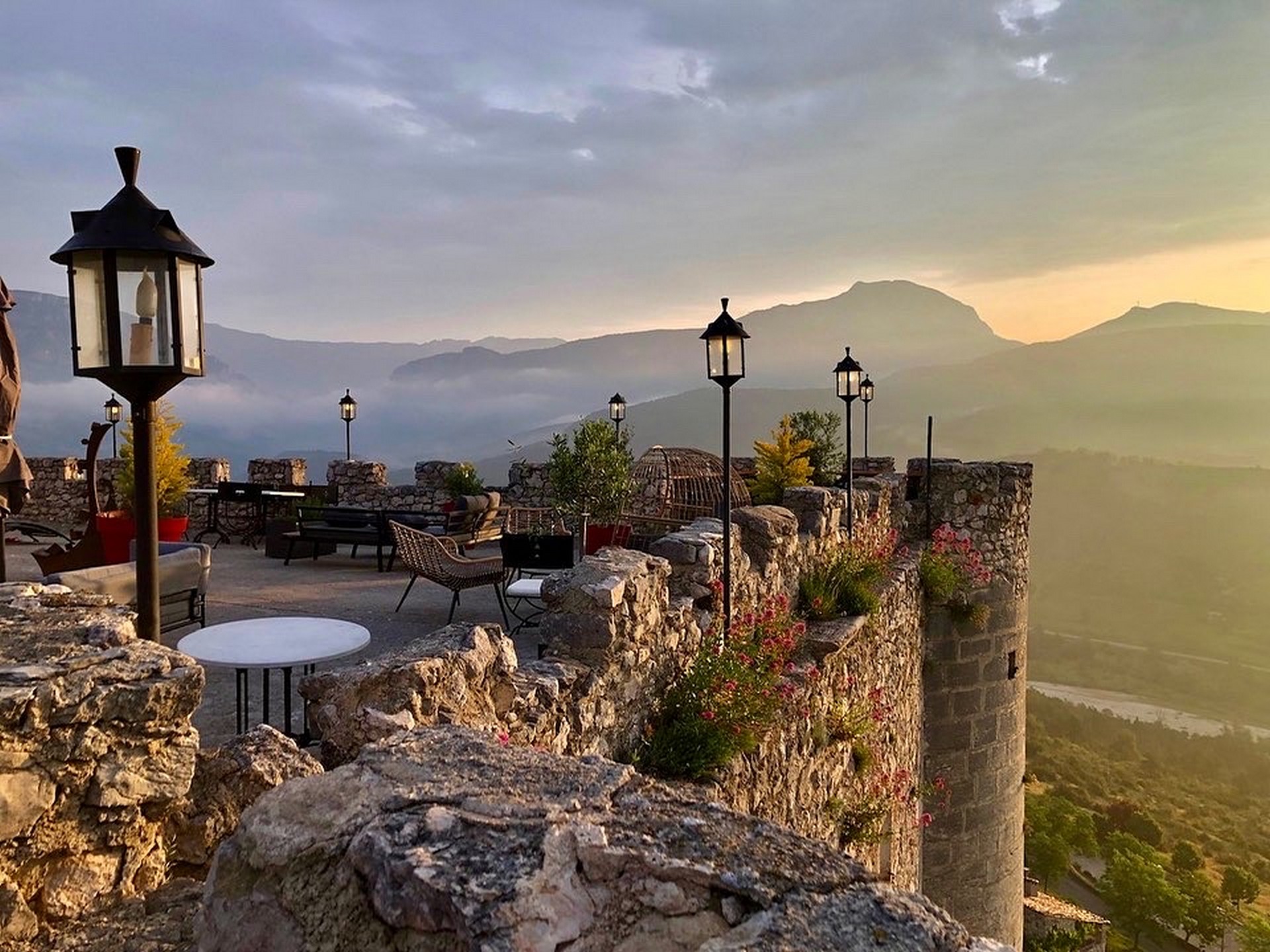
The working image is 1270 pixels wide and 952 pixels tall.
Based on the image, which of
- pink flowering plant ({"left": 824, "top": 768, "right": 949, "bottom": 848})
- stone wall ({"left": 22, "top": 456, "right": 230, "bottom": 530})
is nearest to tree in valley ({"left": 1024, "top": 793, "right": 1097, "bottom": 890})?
pink flowering plant ({"left": 824, "top": 768, "right": 949, "bottom": 848})

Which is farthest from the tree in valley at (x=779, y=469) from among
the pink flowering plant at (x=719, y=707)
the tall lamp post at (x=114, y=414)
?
the tall lamp post at (x=114, y=414)

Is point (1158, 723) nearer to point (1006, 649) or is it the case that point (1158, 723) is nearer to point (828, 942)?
point (1006, 649)

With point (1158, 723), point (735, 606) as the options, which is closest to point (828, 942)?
point (735, 606)

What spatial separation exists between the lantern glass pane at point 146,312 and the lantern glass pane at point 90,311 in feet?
0.24

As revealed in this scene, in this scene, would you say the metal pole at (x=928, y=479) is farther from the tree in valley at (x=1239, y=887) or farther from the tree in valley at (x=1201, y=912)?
the tree in valley at (x=1239, y=887)

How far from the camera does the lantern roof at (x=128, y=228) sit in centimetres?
317

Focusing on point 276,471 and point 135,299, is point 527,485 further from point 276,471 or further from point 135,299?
point 135,299

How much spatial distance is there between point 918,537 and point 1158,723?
4386 centimetres

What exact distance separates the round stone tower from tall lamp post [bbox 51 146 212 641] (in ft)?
31.8

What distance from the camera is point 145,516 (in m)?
3.45

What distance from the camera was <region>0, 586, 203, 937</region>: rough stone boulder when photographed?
2.03m

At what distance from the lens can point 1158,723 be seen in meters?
46.1

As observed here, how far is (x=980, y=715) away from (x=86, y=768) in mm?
11041

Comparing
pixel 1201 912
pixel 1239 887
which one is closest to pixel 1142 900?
pixel 1201 912
